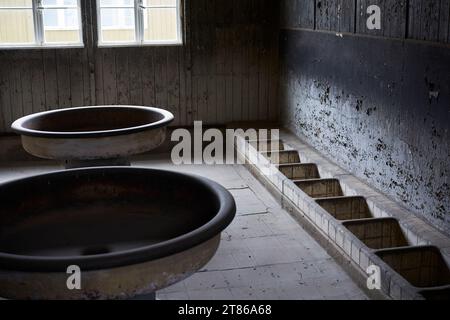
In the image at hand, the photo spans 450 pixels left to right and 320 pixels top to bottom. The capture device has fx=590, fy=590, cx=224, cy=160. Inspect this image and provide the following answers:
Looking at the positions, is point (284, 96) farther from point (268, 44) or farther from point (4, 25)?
point (4, 25)

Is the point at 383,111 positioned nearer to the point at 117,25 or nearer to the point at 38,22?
the point at 117,25

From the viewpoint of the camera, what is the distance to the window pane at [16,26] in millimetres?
7656

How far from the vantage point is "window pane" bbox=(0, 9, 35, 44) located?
25.1 feet

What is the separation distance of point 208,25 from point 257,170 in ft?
7.99

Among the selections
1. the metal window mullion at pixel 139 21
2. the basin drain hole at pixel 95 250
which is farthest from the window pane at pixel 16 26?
the basin drain hole at pixel 95 250

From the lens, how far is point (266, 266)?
15.0ft

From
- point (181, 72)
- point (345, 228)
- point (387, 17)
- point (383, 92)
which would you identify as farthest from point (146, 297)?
point (181, 72)

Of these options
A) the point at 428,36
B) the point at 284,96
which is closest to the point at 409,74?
the point at 428,36

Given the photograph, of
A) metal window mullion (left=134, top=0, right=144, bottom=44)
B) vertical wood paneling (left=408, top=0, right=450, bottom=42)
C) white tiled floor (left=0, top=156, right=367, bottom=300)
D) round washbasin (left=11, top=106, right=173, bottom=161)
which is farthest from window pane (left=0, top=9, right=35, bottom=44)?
vertical wood paneling (left=408, top=0, right=450, bottom=42)

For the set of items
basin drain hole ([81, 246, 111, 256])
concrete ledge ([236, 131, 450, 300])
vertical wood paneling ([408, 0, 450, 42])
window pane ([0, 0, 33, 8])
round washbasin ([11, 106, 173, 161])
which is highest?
window pane ([0, 0, 33, 8])

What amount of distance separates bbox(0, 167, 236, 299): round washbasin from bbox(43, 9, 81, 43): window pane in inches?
188

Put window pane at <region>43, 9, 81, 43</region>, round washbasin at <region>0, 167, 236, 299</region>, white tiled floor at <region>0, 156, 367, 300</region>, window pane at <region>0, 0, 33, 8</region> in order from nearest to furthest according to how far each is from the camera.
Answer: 1. round washbasin at <region>0, 167, 236, 299</region>
2. white tiled floor at <region>0, 156, 367, 300</region>
3. window pane at <region>0, 0, 33, 8</region>
4. window pane at <region>43, 9, 81, 43</region>

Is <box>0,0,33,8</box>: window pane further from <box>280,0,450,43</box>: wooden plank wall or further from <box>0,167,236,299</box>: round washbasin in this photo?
<box>0,167,236,299</box>: round washbasin

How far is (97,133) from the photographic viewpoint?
4.65 meters
